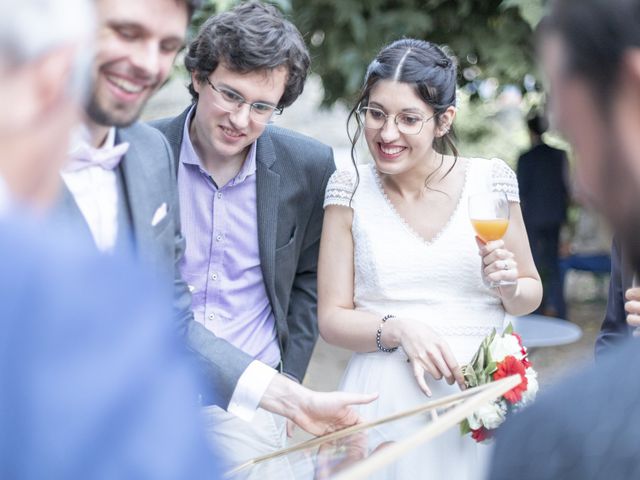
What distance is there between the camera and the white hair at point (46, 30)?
838 mm

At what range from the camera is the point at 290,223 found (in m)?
3.60

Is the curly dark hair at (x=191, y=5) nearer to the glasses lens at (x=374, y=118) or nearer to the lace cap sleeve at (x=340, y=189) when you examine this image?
the glasses lens at (x=374, y=118)

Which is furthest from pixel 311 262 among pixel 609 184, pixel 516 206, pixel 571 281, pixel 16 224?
pixel 571 281

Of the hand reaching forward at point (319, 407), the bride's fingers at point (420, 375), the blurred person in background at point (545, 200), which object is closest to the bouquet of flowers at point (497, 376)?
the bride's fingers at point (420, 375)

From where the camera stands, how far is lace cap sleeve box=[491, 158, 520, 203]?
3352mm

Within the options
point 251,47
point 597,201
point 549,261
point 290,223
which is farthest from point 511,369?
point 549,261

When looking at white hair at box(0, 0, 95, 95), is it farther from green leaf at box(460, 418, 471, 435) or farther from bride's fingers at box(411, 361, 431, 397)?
bride's fingers at box(411, 361, 431, 397)

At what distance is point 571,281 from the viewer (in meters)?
13.9

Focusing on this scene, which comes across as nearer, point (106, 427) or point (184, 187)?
point (106, 427)

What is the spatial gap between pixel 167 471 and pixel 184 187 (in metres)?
2.72

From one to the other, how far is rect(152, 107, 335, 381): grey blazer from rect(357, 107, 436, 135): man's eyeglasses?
0.43m

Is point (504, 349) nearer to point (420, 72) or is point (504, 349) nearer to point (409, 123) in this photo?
point (409, 123)

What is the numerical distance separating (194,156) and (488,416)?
57.5 inches

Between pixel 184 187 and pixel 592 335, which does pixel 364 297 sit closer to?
pixel 184 187
